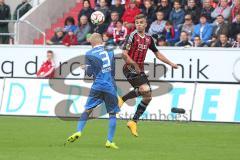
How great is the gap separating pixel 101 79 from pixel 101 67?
22 centimetres

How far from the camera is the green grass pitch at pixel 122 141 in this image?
1359cm

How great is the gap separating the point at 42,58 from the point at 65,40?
1405mm

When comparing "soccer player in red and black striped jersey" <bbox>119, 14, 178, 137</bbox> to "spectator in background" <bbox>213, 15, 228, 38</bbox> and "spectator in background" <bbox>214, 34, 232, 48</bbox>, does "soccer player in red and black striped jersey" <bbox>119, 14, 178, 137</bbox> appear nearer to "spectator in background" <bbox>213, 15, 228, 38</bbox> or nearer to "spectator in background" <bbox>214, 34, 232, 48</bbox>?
"spectator in background" <bbox>214, 34, 232, 48</bbox>

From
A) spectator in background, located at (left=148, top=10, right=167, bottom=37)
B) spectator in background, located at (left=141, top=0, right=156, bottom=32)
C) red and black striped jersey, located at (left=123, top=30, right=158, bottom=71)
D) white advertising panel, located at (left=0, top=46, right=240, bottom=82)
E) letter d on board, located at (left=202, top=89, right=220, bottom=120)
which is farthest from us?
spectator in background, located at (left=141, top=0, right=156, bottom=32)

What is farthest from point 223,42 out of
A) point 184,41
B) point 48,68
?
point 48,68

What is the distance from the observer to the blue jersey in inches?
584

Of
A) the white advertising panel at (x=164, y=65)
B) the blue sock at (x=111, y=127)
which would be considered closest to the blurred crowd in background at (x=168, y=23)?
the white advertising panel at (x=164, y=65)

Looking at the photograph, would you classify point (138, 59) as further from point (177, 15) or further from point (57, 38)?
point (57, 38)

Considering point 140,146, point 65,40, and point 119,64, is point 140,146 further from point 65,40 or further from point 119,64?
point 65,40

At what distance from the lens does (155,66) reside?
80.3 feet

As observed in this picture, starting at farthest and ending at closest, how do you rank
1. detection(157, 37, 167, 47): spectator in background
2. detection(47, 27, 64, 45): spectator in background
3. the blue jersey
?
detection(47, 27, 64, 45): spectator in background < detection(157, 37, 167, 47): spectator in background < the blue jersey

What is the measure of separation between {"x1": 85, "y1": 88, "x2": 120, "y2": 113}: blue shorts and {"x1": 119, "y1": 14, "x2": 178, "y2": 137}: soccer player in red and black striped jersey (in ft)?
5.69

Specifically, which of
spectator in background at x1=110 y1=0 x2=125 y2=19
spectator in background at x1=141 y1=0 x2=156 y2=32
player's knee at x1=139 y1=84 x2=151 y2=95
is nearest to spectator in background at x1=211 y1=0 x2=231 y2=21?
spectator in background at x1=141 y1=0 x2=156 y2=32

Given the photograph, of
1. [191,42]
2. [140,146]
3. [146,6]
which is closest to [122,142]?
[140,146]
